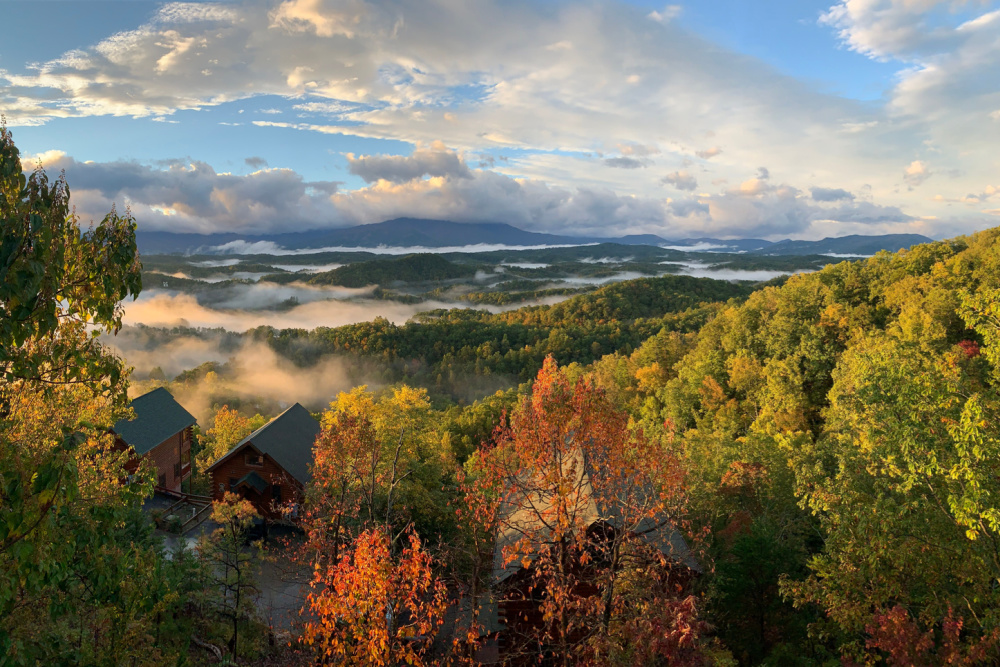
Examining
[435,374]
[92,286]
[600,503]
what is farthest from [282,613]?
[435,374]

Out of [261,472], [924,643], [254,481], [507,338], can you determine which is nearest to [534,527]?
[924,643]

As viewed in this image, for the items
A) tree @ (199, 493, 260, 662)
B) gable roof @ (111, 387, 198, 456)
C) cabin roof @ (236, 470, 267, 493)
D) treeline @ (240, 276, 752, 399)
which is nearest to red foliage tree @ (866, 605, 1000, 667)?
tree @ (199, 493, 260, 662)

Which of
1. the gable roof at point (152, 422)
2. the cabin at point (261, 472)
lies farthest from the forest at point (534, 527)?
the gable roof at point (152, 422)

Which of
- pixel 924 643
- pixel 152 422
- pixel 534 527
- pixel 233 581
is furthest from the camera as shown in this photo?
pixel 152 422

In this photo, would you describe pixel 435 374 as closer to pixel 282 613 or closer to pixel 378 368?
pixel 378 368

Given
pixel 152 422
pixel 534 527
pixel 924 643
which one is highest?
pixel 534 527

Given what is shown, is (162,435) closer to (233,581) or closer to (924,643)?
(233,581)

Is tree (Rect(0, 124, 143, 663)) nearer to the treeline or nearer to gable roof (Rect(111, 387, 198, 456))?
gable roof (Rect(111, 387, 198, 456))
